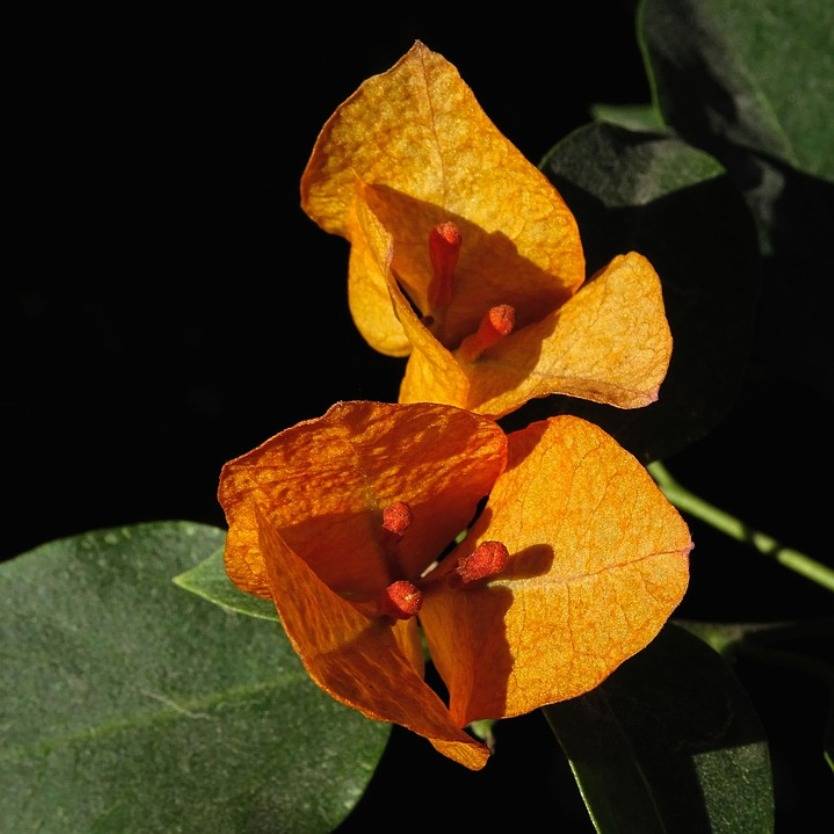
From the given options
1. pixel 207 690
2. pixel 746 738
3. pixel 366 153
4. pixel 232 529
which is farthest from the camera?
pixel 207 690

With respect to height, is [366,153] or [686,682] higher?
[366,153]

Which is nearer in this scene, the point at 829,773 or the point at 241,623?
the point at 241,623

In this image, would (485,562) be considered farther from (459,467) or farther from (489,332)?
(489,332)

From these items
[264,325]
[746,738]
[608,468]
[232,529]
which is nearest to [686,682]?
[746,738]

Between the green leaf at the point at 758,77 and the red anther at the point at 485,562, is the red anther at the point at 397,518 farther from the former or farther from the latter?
the green leaf at the point at 758,77

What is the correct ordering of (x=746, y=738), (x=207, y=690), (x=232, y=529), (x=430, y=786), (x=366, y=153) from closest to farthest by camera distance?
(x=232, y=529)
(x=366, y=153)
(x=746, y=738)
(x=207, y=690)
(x=430, y=786)

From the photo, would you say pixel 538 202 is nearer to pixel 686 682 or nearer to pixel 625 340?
pixel 625 340

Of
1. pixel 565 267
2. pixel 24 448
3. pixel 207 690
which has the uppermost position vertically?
pixel 565 267
